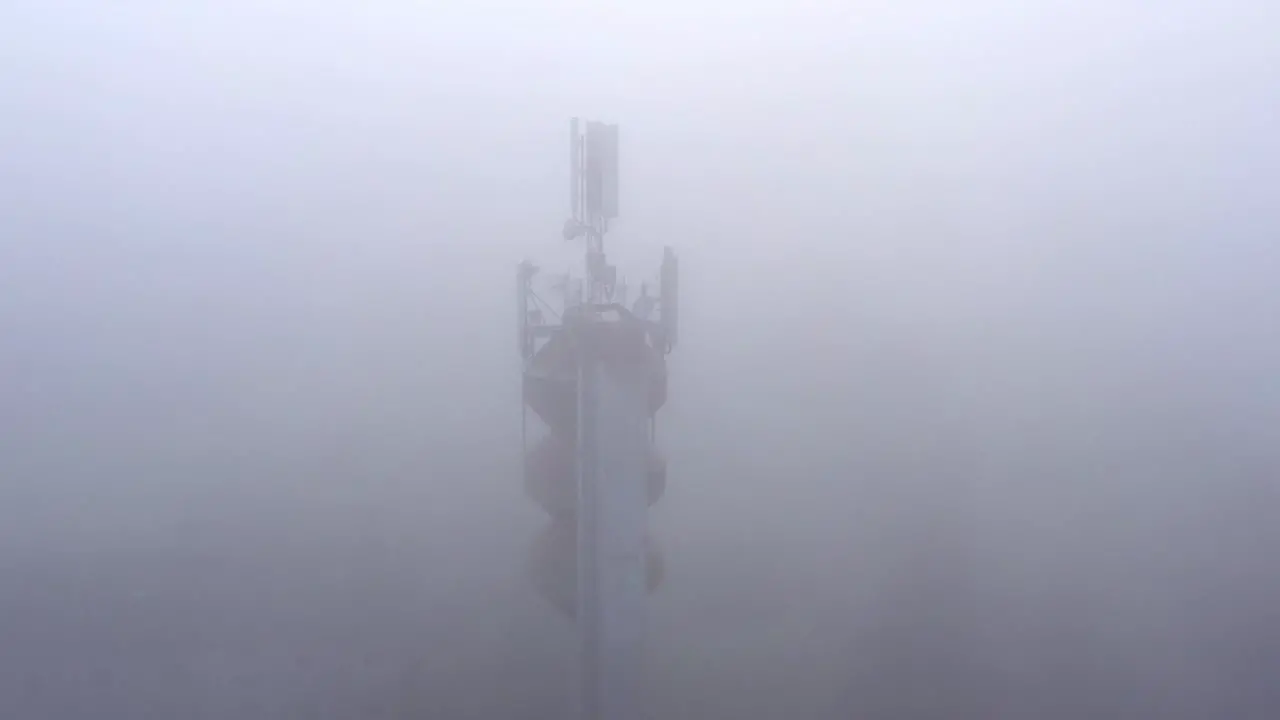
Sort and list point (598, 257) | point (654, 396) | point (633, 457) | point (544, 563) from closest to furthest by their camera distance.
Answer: point (633, 457)
point (598, 257)
point (654, 396)
point (544, 563)

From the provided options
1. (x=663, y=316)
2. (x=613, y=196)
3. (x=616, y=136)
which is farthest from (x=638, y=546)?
(x=616, y=136)

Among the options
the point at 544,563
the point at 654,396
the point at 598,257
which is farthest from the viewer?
the point at 544,563

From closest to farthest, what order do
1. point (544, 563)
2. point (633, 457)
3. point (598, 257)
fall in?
point (633, 457)
point (598, 257)
point (544, 563)

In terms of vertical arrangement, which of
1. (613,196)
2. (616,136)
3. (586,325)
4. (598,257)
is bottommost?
(586,325)

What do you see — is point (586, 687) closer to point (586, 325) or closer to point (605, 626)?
point (605, 626)

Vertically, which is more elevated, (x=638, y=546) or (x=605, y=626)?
(x=638, y=546)

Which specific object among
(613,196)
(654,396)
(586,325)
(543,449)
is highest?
(613,196)

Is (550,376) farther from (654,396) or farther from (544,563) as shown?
(544,563)

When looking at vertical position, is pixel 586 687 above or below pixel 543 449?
below

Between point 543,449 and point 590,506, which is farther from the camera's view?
point 543,449

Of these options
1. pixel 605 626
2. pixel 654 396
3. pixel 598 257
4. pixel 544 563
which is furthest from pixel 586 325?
pixel 544 563
